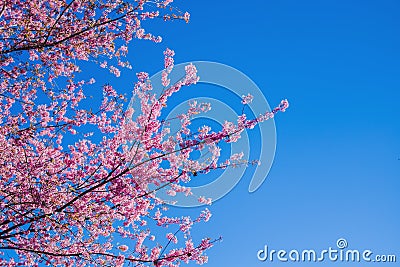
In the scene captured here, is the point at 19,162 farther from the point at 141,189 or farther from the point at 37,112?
the point at 141,189

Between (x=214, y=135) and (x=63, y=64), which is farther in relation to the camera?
(x=63, y=64)

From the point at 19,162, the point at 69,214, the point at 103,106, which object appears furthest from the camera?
the point at 103,106

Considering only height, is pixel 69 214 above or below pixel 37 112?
below

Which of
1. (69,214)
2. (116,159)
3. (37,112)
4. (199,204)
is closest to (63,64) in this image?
(37,112)

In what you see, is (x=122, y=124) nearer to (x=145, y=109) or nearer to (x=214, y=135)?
(x=145, y=109)

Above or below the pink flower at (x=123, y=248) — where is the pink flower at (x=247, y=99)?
above

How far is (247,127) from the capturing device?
6723 millimetres

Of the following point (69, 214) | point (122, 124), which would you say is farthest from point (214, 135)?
point (69, 214)

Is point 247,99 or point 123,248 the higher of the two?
point 247,99

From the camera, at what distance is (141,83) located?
23.0 feet

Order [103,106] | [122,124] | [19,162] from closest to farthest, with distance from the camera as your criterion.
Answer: [19,162] → [122,124] → [103,106]

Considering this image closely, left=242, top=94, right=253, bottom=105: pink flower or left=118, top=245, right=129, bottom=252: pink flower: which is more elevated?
left=242, top=94, right=253, bottom=105: pink flower

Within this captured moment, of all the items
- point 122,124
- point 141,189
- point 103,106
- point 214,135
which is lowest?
point 141,189

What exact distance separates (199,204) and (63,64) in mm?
3258
